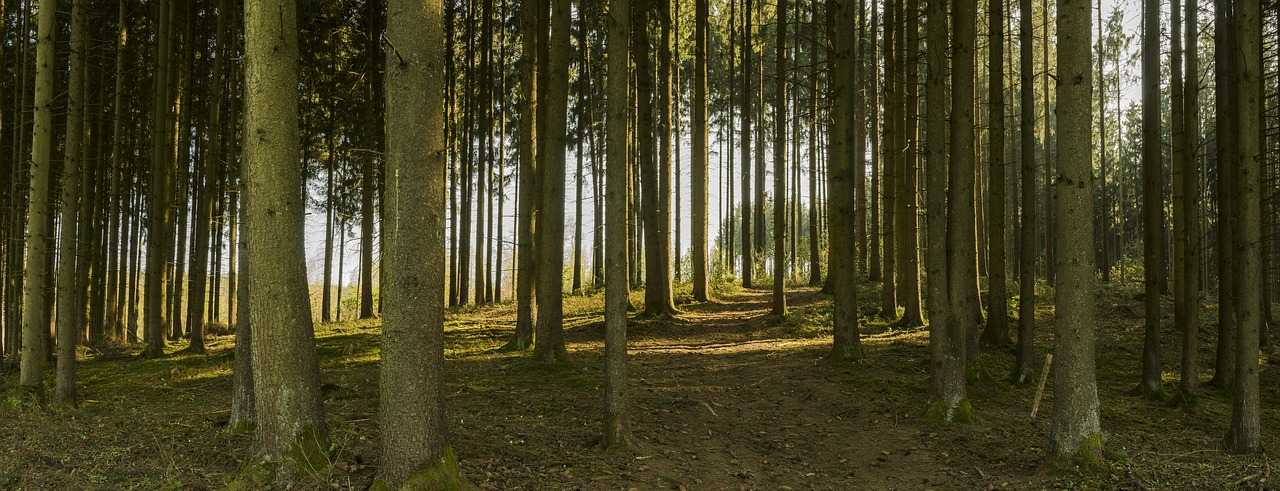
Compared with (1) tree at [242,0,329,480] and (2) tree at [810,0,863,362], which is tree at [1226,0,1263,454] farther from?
(1) tree at [242,0,329,480]

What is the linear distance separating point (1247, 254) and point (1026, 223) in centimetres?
470

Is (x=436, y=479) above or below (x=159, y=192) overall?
below

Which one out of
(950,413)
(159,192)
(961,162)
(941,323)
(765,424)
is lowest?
(765,424)

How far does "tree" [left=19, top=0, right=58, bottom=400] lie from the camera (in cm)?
852

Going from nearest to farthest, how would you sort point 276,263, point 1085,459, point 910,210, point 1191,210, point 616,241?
point 276,263 < point 1085,459 < point 616,241 < point 1191,210 < point 910,210

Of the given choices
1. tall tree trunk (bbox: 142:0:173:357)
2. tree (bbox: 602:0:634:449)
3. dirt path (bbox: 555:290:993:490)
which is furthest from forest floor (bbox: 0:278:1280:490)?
tall tree trunk (bbox: 142:0:173:357)

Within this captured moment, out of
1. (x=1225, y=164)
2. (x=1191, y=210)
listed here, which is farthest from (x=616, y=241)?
(x=1225, y=164)

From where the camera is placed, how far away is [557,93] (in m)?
11.6

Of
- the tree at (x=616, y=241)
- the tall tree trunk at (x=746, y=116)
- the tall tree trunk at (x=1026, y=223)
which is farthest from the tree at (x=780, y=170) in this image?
the tree at (x=616, y=241)

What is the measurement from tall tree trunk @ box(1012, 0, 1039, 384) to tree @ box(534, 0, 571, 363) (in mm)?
7206

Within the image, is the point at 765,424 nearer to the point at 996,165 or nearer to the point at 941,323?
the point at 941,323

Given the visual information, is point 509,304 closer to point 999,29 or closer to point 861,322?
point 861,322

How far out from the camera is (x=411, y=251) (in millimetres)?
5012

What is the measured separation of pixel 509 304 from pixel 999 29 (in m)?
18.0
